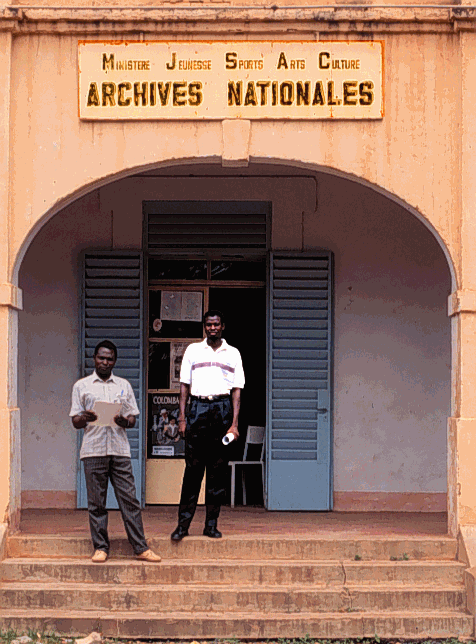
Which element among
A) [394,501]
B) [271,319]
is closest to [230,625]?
[394,501]

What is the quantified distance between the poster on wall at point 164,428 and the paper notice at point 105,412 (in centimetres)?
241

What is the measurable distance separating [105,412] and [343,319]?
10.3 feet

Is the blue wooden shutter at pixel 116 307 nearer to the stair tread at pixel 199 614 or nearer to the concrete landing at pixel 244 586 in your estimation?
the concrete landing at pixel 244 586

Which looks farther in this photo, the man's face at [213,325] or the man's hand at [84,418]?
the man's face at [213,325]

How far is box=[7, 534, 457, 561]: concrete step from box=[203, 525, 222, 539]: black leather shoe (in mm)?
61

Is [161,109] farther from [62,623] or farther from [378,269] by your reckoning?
[62,623]

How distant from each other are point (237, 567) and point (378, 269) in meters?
3.57

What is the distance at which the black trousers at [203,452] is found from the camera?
24.8ft

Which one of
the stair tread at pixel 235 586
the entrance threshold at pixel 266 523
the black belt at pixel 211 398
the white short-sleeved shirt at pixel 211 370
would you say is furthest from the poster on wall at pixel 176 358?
the stair tread at pixel 235 586

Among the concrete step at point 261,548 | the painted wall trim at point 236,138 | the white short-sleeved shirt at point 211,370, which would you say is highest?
the painted wall trim at point 236,138

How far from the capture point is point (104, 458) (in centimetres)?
729

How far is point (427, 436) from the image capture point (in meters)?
9.48

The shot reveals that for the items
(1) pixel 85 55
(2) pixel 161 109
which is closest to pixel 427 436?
(2) pixel 161 109

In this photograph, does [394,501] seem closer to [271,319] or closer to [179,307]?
[271,319]
